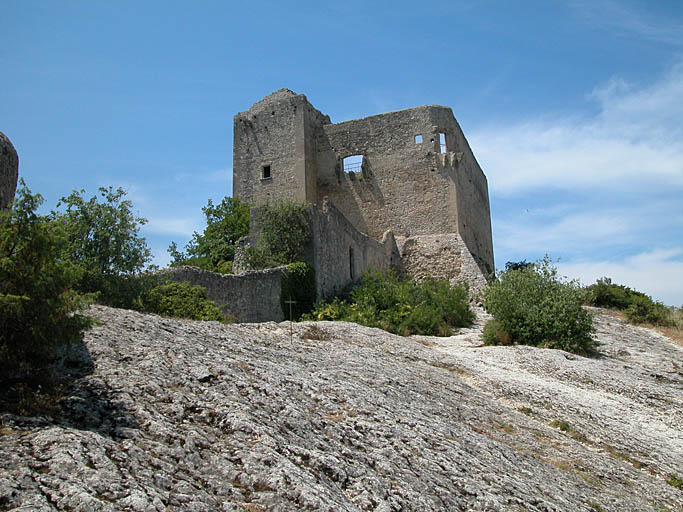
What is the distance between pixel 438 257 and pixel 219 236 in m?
11.5

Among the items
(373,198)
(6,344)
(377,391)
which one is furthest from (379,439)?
(373,198)

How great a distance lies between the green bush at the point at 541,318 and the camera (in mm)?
16250

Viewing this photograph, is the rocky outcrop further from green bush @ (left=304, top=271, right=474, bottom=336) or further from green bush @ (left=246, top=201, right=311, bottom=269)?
green bush @ (left=246, top=201, right=311, bottom=269)

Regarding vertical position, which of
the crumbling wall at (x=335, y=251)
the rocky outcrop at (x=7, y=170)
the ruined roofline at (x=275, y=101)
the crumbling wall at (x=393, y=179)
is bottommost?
the rocky outcrop at (x=7, y=170)

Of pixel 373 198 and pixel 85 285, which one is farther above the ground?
pixel 373 198

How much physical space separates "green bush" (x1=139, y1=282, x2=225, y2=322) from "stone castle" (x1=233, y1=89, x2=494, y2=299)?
1467 centimetres

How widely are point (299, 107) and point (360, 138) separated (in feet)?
11.5

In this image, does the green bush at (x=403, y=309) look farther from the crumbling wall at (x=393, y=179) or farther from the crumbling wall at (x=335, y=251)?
the crumbling wall at (x=393, y=179)

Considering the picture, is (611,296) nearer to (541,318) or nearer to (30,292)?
(541,318)

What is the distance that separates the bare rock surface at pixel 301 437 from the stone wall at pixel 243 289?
6508 millimetres

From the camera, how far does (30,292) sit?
4379 mm

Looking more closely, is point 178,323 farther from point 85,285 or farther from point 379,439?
point 85,285

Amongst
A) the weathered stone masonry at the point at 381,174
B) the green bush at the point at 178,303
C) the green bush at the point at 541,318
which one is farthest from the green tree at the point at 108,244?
the weathered stone masonry at the point at 381,174

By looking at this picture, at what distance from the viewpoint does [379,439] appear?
4820mm
